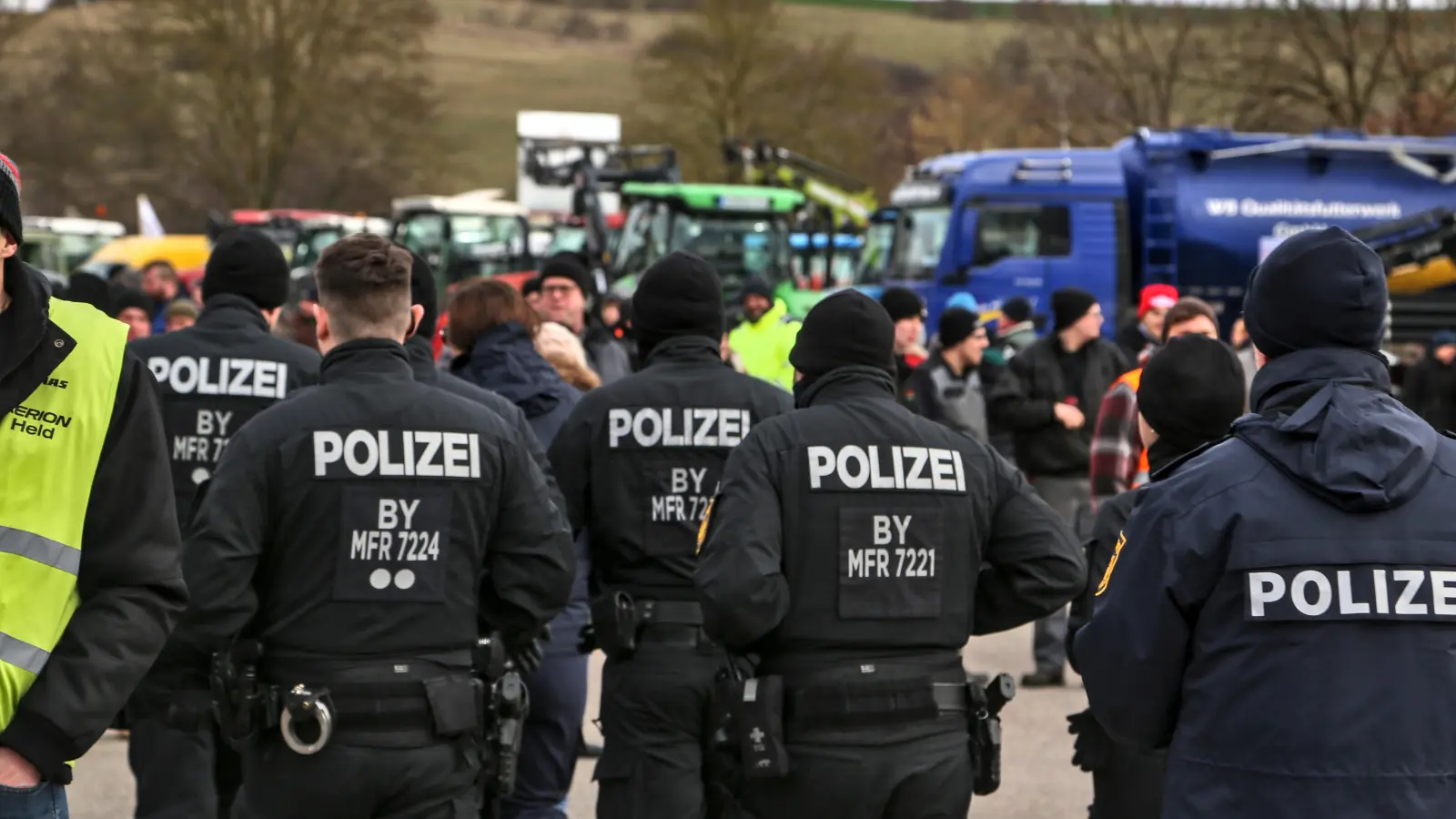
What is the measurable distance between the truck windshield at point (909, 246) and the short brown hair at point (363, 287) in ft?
54.5

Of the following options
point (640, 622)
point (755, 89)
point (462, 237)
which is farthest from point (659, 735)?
point (755, 89)

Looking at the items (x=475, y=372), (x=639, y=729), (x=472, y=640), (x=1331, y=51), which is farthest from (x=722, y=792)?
Result: (x=1331, y=51)

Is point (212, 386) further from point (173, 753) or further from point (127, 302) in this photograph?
point (127, 302)

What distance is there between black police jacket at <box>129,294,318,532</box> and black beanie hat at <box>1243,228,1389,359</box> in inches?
142

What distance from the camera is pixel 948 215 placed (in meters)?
21.0

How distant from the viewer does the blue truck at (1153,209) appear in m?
20.7

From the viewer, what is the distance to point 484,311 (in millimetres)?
6629

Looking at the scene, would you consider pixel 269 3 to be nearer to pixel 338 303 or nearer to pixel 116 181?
pixel 116 181

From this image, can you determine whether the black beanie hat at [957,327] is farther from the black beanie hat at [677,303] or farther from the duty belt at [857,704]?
the duty belt at [857,704]

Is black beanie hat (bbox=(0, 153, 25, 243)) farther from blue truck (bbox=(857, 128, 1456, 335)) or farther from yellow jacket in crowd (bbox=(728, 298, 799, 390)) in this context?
blue truck (bbox=(857, 128, 1456, 335))

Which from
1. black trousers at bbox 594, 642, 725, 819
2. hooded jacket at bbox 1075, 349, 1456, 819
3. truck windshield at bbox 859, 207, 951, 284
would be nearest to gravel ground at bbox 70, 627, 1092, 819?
black trousers at bbox 594, 642, 725, 819

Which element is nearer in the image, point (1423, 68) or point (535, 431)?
point (535, 431)

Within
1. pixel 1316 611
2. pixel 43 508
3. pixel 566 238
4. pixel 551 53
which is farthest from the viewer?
pixel 551 53

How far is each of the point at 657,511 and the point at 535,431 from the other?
1.14 m
